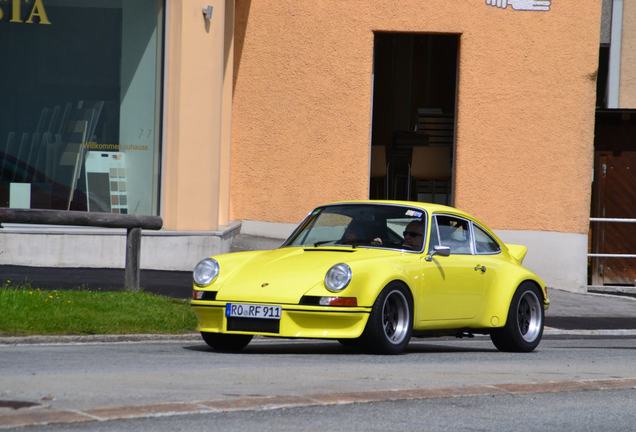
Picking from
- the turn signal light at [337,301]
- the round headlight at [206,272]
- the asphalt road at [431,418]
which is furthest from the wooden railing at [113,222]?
the asphalt road at [431,418]

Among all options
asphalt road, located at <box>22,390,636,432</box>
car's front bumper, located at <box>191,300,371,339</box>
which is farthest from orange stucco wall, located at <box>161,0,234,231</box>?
asphalt road, located at <box>22,390,636,432</box>

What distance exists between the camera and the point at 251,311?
37.5 ft

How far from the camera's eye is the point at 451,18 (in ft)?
78.6

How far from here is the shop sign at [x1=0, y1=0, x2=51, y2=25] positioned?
20.0 metres

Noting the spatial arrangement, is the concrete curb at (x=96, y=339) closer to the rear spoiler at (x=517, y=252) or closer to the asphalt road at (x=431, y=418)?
the rear spoiler at (x=517, y=252)

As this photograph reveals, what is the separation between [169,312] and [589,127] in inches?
463

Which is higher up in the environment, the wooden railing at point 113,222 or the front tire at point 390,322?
the wooden railing at point 113,222

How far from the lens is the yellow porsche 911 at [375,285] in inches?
448

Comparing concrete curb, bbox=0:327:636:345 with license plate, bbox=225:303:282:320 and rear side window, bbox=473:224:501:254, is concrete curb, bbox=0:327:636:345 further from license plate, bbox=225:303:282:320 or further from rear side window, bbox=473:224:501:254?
rear side window, bbox=473:224:501:254

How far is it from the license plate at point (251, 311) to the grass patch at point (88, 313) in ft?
6.42

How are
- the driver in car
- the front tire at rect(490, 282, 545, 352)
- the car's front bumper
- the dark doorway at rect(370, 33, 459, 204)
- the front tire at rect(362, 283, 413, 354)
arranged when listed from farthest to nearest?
the dark doorway at rect(370, 33, 459, 204) → the front tire at rect(490, 282, 545, 352) → the driver in car → the front tire at rect(362, 283, 413, 354) → the car's front bumper

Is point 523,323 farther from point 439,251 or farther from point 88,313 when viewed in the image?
point 88,313

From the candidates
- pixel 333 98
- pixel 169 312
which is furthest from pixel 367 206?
pixel 333 98

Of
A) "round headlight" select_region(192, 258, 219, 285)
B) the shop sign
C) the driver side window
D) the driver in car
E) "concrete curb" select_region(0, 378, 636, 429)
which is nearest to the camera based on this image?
"concrete curb" select_region(0, 378, 636, 429)
